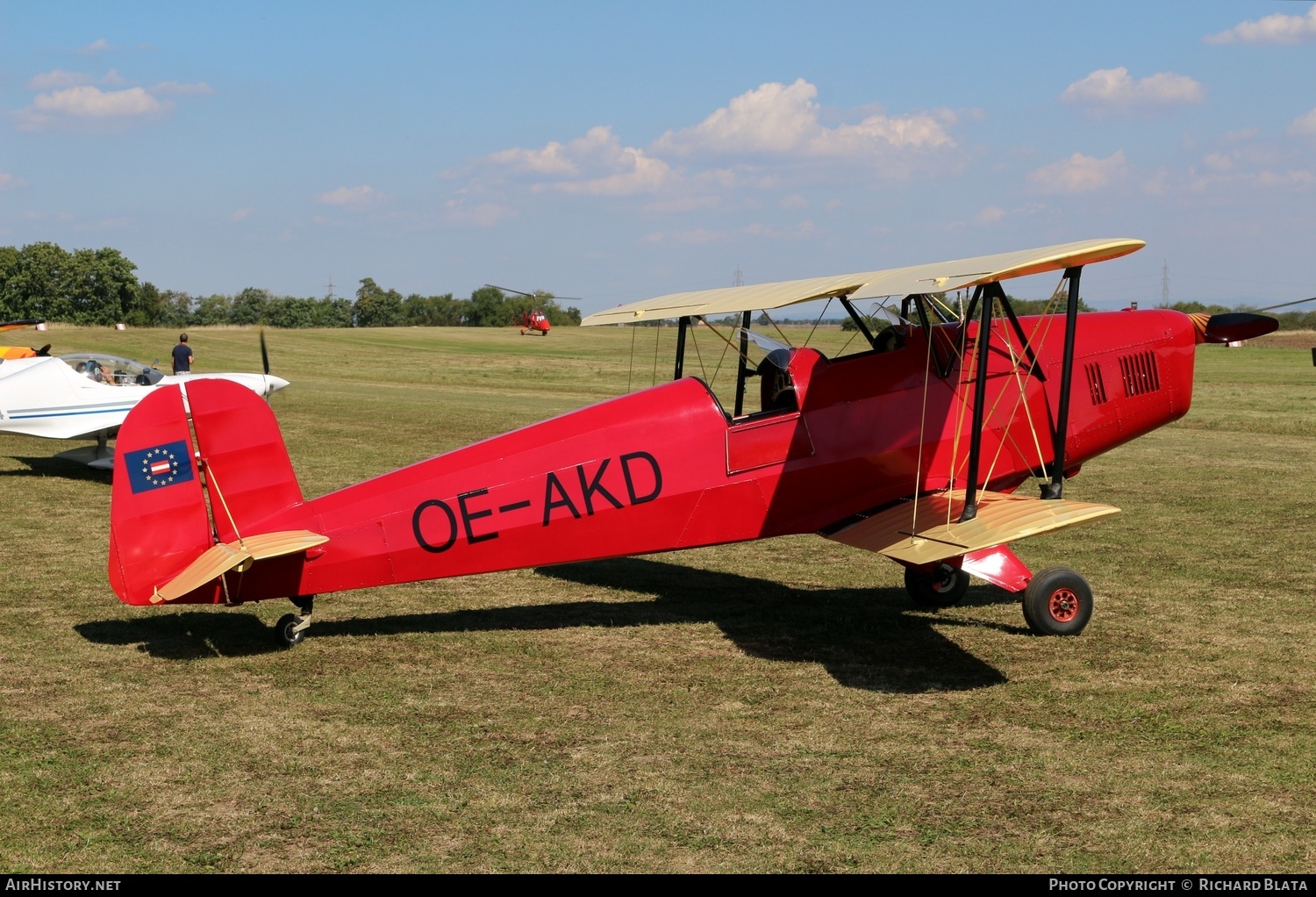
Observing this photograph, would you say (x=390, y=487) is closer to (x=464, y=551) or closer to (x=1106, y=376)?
(x=464, y=551)

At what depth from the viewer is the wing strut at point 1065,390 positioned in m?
7.45

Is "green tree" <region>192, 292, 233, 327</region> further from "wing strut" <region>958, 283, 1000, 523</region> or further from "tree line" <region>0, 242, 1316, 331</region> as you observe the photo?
"wing strut" <region>958, 283, 1000, 523</region>

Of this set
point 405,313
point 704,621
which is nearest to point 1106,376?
point 704,621

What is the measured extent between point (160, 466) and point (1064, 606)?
6.25m

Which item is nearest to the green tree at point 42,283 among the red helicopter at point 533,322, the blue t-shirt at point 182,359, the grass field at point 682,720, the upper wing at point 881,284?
the red helicopter at point 533,322

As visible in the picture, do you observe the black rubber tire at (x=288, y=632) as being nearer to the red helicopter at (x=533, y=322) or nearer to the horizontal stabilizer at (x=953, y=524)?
the horizontal stabilizer at (x=953, y=524)

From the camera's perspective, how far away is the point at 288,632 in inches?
302

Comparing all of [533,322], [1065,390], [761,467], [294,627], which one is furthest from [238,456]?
[533,322]

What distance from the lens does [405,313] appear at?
121938mm

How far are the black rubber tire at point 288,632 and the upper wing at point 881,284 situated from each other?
3686 mm

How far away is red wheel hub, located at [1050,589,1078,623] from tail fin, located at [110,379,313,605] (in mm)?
5132

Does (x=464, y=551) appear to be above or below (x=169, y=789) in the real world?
above

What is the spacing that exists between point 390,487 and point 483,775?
259cm
